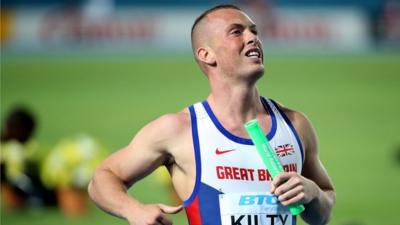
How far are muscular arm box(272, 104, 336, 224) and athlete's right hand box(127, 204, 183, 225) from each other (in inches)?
17.3

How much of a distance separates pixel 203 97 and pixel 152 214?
11954 mm

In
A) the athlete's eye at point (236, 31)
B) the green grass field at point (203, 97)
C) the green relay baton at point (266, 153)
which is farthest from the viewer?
the green grass field at point (203, 97)

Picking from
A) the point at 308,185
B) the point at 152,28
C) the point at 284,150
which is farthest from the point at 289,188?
the point at 152,28

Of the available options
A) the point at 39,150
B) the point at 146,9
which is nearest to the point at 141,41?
the point at 146,9

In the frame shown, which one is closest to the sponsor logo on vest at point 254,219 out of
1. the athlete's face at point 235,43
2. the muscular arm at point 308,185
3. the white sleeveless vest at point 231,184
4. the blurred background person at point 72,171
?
the white sleeveless vest at point 231,184

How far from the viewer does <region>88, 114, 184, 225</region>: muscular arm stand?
13.8ft

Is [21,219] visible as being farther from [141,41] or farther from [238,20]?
[141,41]

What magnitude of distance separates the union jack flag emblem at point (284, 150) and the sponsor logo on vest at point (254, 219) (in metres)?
0.28

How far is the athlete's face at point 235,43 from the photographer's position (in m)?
4.30

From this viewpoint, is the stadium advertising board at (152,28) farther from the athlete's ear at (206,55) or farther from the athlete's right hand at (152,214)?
the athlete's right hand at (152,214)

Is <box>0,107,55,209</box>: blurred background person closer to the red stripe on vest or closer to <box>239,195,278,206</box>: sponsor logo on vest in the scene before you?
the red stripe on vest

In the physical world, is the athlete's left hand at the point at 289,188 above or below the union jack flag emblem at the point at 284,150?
below

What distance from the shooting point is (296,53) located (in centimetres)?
2222

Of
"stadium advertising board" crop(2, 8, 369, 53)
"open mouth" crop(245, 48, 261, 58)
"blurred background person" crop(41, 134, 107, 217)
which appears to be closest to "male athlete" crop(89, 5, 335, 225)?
"open mouth" crop(245, 48, 261, 58)
